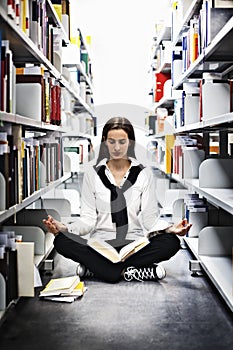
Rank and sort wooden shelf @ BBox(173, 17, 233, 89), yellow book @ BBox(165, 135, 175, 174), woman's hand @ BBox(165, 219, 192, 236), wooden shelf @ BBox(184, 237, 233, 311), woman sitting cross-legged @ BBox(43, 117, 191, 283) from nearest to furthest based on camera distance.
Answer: wooden shelf @ BBox(184, 237, 233, 311)
wooden shelf @ BBox(173, 17, 233, 89)
woman's hand @ BBox(165, 219, 192, 236)
woman sitting cross-legged @ BBox(43, 117, 191, 283)
yellow book @ BBox(165, 135, 175, 174)

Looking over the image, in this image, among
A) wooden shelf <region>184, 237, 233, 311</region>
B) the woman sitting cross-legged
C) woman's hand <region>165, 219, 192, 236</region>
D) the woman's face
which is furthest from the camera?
the woman's face

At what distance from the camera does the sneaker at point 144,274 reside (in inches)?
111

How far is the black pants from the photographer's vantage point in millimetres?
2791

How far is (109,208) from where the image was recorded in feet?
10.1

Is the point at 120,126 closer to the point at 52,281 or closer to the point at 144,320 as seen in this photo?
the point at 52,281

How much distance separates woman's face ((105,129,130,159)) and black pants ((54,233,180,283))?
541 mm

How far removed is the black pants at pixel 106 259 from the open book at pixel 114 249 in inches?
0.8

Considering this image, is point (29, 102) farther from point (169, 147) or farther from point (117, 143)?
point (169, 147)

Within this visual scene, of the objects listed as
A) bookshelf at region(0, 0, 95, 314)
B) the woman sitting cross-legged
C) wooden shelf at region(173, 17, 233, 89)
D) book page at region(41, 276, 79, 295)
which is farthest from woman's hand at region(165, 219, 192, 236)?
wooden shelf at region(173, 17, 233, 89)

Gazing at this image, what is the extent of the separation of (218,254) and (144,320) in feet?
2.95

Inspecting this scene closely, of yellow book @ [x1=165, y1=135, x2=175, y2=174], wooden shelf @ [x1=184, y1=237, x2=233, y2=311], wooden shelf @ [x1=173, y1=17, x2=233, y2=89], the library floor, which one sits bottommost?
the library floor

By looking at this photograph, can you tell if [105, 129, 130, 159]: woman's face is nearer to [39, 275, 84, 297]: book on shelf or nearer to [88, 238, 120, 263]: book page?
[88, 238, 120, 263]: book page

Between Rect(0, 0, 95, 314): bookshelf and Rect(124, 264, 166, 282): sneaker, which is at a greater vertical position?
Rect(0, 0, 95, 314): bookshelf

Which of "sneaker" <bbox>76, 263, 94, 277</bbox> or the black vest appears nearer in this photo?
"sneaker" <bbox>76, 263, 94, 277</bbox>
